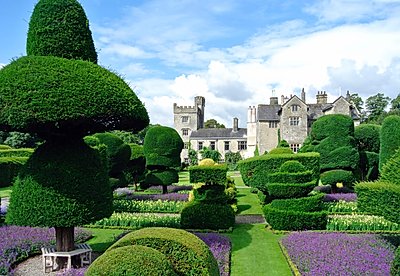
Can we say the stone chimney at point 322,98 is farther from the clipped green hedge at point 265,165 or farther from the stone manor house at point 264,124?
the clipped green hedge at point 265,165

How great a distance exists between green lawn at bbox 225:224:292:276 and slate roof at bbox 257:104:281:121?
38.7 meters

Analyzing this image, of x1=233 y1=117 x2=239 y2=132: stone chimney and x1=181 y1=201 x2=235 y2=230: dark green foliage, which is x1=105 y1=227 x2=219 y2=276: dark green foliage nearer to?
x1=181 y1=201 x2=235 y2=230: dark green foliage

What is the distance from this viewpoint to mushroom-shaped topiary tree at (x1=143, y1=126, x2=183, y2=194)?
80.4 ft

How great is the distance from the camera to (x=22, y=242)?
36.0ft

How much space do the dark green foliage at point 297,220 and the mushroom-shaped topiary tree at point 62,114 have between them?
23.8ft

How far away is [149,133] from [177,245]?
787 inches

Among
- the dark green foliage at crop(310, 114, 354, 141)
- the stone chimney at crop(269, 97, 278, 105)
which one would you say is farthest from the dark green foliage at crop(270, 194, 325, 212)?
the stone chimney at crop(269, 97, 278, 105)

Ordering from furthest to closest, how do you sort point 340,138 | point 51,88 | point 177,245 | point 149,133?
point 149,133, point 340,138, point 51,88, point 177,245

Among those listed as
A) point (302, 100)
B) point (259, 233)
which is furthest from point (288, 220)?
point (302, 100)

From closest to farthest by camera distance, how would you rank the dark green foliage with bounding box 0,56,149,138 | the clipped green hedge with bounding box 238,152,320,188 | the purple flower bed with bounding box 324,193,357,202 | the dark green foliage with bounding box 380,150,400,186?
1. the dark green foliage with bounding box 0,56,149,138
2. the dark green foliage with bounding box 380,150,400,186
3. the clipped green hedge with bounding box 238,152,320,188
4. the purple flower bed with bounding box 324,193,357,202

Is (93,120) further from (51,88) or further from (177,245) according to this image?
(177,245)

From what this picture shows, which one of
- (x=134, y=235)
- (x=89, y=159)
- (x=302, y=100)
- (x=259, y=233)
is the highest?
(x=302, y=100)

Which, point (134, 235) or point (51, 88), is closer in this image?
point (134, 235)

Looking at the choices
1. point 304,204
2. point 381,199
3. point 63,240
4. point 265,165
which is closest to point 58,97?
point 63,240
